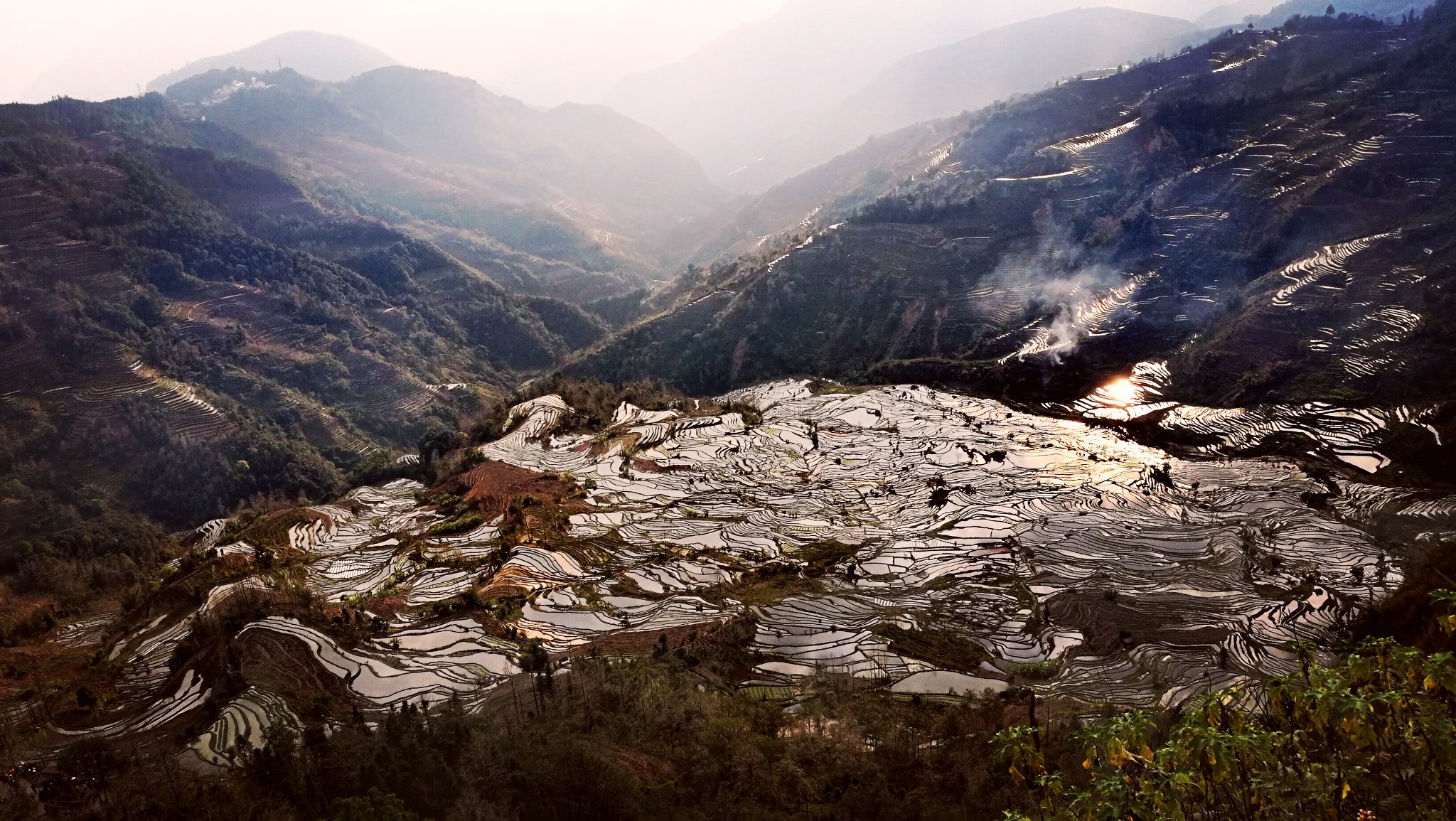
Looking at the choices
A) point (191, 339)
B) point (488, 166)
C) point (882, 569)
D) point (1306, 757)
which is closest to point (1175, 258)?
point (882, 569)

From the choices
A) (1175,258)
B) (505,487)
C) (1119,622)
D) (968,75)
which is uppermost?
(968,75)

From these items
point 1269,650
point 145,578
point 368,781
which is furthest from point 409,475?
point 1269,650

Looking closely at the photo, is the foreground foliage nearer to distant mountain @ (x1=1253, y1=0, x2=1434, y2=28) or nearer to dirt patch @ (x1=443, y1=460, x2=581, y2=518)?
dirt patch @ (x1=443, y1=460, x2=581, y2=518)

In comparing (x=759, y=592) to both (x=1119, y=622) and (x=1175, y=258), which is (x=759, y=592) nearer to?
(x=1119, y=622)

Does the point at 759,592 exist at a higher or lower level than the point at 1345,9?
lower

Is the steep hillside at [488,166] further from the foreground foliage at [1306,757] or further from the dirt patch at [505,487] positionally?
the foreground foliage at [1306,757]

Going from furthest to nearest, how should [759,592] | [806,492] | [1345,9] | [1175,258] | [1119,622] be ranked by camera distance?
[1345,9], [1175,258], [806,492], [759,592], [1119,622]

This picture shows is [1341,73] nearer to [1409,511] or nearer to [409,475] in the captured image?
[1409,511]
